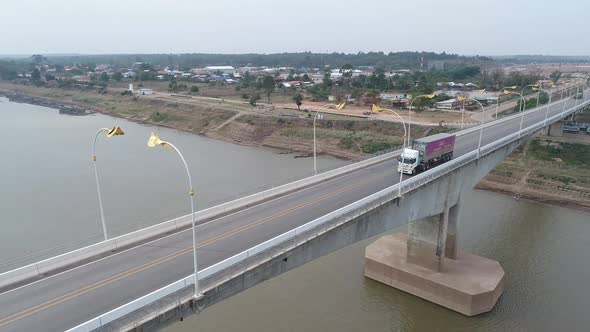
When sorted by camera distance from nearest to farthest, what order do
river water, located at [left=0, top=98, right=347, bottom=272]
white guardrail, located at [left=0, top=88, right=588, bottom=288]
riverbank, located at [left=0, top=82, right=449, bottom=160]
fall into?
1. white guardrail, located at [left=0, top=88, right=588, bottom=288]
2. river water, located at [left=0, top=98, right=347, bottom=272]
3. riverbank, located at [left=0, top=82, right=449, bottom=160]

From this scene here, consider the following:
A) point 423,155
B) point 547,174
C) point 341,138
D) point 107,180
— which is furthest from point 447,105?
point 107,180

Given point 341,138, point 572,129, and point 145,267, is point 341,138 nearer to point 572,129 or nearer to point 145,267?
point 572,129

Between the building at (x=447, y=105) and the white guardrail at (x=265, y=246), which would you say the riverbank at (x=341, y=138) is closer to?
the building at (x=447, y=105)

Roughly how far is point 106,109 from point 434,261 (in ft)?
417

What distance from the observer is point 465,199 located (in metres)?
53.2

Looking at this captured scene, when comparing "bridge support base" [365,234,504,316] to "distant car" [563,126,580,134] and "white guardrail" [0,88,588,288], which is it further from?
"distant car" [563,126,580,134]

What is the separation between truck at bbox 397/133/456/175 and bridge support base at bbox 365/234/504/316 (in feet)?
22.7

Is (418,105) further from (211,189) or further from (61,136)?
(61,136)

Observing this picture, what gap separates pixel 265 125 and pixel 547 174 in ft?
173

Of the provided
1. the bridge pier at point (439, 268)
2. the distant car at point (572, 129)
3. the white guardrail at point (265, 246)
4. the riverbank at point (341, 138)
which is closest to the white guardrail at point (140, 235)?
the white guardrail at point (265, 246)

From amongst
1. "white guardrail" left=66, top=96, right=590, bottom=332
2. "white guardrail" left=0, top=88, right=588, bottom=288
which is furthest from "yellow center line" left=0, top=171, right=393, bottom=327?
"white guardrail" left=66, top=96, right=590, bottom=332

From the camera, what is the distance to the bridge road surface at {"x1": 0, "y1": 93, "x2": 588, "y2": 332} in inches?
625

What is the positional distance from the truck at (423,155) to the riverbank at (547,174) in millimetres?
25298

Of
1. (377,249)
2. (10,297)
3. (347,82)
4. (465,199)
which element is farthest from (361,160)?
(347,82)
